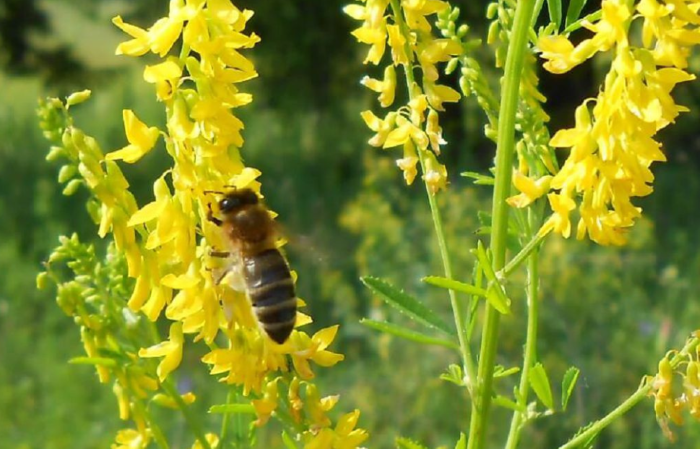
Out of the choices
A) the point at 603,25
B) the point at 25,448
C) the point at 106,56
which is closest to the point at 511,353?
the point at 25,448

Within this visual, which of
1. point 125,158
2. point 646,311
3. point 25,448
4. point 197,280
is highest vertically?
point 125,158

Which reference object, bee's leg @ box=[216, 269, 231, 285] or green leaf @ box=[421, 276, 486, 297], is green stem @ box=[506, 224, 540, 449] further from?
bee's leg @ box=[216, 269, 231, 285]

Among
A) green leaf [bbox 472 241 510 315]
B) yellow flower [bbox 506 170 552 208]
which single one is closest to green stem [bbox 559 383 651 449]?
green leaf [bbox 472 241 510 315]

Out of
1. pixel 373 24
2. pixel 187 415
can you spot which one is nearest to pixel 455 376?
pixel 187 415

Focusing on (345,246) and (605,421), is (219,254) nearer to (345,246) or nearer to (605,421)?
(605,421)

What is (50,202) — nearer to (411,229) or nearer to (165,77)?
(411,229)

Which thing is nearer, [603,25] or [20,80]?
[603,25]

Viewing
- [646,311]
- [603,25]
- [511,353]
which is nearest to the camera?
[603,25]

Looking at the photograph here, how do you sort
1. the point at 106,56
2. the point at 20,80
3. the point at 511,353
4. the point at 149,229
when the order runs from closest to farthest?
the point at 149,229, the point at 511,353, the point at 20,80, the point at 106,56
